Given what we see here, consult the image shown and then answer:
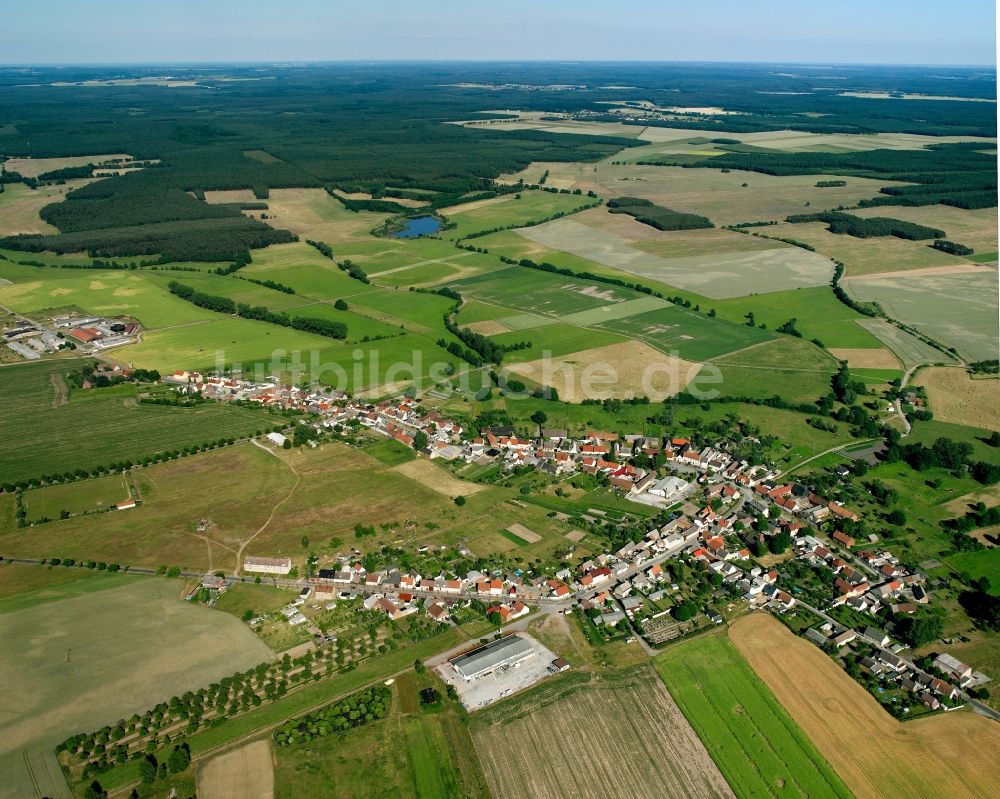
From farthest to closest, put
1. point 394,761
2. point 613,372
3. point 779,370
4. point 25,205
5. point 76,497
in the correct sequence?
point 25,205 < point 779,370 < point 613,372 < point 76,497 < point 394,761

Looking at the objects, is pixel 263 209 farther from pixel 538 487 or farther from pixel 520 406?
pixel 538 487

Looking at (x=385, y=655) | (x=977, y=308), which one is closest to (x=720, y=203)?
(x=977, y=308)

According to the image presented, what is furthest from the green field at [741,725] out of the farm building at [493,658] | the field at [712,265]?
the field at [712,265]

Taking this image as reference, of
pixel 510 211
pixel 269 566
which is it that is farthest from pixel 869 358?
pixel 510 211

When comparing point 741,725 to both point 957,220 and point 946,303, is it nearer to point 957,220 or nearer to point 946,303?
point 946,303

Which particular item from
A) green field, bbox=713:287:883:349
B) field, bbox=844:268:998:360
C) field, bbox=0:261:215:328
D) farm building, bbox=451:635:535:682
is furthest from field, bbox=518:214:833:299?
farm building, bbox=451:635:535:682

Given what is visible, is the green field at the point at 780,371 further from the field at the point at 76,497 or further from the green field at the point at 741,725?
the field at the point at 76,497
